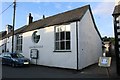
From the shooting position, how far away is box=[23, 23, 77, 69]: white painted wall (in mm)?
15720

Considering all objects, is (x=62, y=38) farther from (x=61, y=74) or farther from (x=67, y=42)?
(x=61, y=74)

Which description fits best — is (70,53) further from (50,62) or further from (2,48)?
(2,48)

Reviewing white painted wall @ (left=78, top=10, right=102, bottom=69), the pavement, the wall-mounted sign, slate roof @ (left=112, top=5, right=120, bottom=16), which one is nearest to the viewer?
the wall-mounted sign

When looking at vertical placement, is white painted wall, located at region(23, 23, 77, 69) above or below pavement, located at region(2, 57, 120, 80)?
above

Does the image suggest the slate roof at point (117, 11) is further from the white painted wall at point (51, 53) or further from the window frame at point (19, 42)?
the window frame at point (19, 42)

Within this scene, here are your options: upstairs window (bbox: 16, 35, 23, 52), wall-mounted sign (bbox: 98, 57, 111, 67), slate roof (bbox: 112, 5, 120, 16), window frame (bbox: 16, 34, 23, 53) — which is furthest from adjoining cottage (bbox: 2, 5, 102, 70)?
wall-mounted sign (bbox: 98, 57, 111, 67)

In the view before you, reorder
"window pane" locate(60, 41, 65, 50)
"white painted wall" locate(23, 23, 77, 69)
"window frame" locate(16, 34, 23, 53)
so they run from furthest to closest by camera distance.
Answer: "window frame" locate(16, 34, 23, 53)
"window pane" locate(60, 41, 65, 50)
"white painted wall" locate(23, 23, 77, 69)

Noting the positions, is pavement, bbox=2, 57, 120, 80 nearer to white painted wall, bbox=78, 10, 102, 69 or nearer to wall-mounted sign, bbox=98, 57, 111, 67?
wall-mounted sign, bbox=98, 57, 111, 67

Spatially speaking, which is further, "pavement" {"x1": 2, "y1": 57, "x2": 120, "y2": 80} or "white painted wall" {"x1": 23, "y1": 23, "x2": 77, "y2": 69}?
"white painted wall" {"x1": 23, "y1": 23, "x2": 77, "y2": 69}

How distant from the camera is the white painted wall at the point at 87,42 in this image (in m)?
16.1

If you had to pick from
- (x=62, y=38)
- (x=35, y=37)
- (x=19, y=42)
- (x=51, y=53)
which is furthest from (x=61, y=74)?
(x=19, y=42)

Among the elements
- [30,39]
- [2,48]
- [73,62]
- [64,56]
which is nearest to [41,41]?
[30,39]

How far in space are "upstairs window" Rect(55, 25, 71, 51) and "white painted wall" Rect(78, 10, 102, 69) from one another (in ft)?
4.63

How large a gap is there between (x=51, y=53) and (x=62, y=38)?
209 cm
